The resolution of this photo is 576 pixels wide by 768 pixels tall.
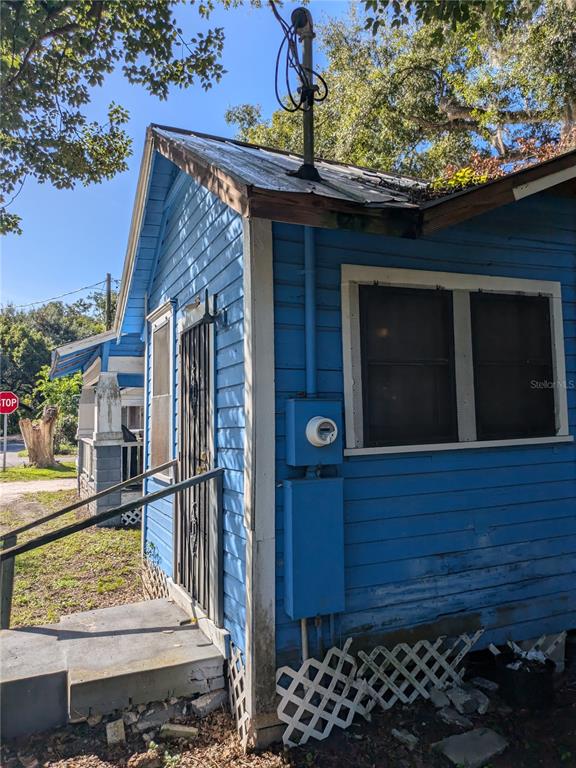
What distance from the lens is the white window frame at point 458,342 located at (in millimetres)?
3217

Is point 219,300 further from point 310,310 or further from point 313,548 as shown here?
point 313,548

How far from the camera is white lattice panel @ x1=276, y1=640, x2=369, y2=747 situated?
2.87 metres

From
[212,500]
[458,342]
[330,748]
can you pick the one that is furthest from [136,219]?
[330,748]

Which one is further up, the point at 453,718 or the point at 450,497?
the point at 450,497

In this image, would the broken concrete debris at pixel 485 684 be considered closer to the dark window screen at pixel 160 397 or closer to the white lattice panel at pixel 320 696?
the white lattice panel at pixel 320 696

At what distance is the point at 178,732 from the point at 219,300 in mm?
2651

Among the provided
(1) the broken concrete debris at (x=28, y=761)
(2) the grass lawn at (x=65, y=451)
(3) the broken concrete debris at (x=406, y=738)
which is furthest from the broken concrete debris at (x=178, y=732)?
(2) the grass lawn at (x=65, y=451)

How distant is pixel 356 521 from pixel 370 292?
1.44 m

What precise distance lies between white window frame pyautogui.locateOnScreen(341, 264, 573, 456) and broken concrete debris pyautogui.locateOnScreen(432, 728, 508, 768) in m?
1.61

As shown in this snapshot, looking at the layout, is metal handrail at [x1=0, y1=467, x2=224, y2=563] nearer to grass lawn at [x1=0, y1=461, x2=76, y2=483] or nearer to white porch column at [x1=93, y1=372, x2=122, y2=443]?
white porch column at [x1=93, y1=372, x2=122, y2=443]

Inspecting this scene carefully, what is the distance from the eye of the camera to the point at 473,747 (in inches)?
109

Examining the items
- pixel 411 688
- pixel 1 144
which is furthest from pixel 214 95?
pixel 411 688

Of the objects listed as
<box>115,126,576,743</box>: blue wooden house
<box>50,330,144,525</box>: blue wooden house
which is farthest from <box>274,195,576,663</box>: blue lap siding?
<box>50,330,144,525</box>: blue wooden house

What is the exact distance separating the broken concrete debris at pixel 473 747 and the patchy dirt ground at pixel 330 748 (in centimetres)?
4
